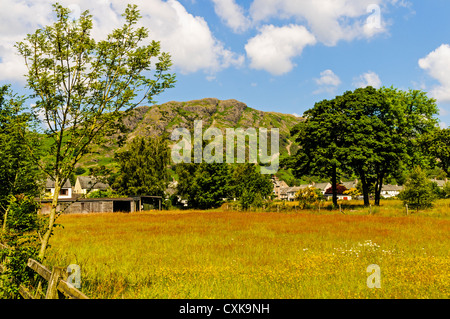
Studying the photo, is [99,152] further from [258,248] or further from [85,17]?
[258,248]

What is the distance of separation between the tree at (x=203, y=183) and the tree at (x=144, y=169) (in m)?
5.02

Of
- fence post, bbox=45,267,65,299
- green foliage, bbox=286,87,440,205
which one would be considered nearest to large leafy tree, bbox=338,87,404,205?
green foliage, bbox=286,87,440,205

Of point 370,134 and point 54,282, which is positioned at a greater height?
point 370,134

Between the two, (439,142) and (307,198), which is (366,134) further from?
(307,198)

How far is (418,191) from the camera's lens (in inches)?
1342


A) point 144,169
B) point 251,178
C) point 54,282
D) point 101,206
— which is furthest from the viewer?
point 251,178

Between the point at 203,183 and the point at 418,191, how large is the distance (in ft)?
144

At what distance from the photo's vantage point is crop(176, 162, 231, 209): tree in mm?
68062

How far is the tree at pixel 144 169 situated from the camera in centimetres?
6662

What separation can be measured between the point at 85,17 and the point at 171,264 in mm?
9080

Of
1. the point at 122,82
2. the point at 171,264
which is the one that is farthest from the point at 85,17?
the point at 171,264

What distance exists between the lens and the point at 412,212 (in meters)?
34.8

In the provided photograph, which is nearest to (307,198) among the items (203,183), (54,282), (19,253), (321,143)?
(321,143)
